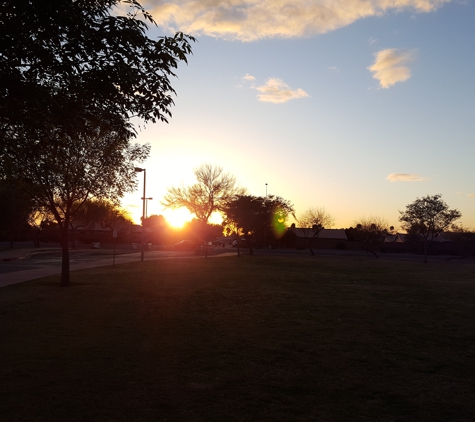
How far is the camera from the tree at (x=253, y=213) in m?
68.1

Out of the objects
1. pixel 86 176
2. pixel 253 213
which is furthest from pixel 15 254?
pixel 86 176

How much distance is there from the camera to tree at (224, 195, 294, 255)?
223 feet

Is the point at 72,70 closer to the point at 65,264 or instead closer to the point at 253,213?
the point at 65,264

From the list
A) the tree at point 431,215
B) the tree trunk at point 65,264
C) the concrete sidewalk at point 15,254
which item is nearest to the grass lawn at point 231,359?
the tree trunk at point 65,264

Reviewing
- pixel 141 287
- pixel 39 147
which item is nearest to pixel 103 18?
pixel 39 147

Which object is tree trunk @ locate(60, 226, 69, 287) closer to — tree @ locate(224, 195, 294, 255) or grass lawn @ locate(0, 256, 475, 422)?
grass lawn @ locate(0, 256, 475, 422)

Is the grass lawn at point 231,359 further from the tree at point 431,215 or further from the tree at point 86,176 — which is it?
the tree at point 431,215

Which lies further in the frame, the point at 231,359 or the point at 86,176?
the point at 86,176

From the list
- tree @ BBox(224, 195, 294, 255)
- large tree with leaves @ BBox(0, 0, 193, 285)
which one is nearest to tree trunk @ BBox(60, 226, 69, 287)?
large tree with leaves @ BBox(0, 0, 193, 285)

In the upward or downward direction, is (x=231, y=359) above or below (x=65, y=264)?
below

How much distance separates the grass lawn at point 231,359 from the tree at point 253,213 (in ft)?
160

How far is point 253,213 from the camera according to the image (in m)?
69.0

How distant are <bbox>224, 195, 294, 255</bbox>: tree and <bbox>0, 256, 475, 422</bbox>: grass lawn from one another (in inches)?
1918

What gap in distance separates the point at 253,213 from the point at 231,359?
59.4m
